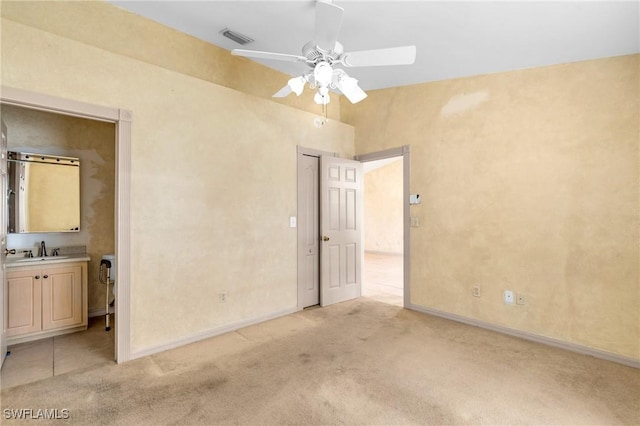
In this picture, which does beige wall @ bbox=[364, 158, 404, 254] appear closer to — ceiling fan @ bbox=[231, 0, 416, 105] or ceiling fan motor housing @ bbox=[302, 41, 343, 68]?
ceiling fan @ bbox=[231, 0, 416, 105]

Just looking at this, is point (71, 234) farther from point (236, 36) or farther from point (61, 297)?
point (236, 36)

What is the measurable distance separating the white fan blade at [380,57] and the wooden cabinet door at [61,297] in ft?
11.8

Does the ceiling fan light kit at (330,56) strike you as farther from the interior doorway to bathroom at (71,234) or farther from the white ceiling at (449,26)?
the interior doorway to bathroom at (71,234)

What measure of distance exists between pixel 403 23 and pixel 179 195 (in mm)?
2624

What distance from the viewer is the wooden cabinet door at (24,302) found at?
10.3ft

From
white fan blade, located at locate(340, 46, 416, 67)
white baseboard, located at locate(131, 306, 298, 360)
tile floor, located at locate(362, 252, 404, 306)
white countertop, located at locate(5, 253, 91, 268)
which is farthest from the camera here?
tile floor, located at locate(362, 252, 404, 306)

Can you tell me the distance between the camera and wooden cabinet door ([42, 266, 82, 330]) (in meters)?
3.35

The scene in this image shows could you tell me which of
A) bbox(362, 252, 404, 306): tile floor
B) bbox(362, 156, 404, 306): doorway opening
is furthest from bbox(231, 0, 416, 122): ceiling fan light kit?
bbox(362, 156, 404, 306): doorway opening

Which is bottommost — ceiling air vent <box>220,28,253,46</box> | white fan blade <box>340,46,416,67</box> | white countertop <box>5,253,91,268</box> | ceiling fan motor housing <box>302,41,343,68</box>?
white countertop <box>5,253,91,268</box>

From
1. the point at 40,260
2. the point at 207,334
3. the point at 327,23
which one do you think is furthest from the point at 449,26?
the point at 40,260

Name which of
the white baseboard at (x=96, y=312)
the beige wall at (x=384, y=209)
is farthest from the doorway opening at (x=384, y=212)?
the white baseboard at (x=96, y=312)

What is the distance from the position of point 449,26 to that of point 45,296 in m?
4.79

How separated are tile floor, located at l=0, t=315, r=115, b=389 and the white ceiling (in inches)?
127

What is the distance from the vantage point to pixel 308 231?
4.38m
